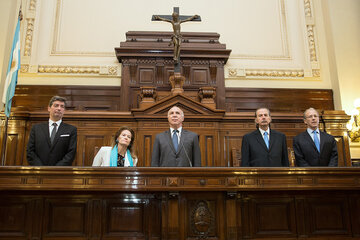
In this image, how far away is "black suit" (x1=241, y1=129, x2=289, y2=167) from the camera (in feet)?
11.3

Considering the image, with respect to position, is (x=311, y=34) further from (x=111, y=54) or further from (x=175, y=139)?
(x=175, y=139)

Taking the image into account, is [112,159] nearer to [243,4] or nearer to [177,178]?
[177,178]

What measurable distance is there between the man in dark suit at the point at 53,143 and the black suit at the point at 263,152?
70.2 inches

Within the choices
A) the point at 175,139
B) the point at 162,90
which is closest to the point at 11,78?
the point at 175,139

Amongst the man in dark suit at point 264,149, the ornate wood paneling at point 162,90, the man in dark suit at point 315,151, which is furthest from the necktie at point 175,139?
the ornate wood paneling at point 162,90

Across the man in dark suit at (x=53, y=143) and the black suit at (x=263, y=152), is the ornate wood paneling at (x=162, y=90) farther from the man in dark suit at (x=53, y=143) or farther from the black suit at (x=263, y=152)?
the black suit at (x=263, y=152)

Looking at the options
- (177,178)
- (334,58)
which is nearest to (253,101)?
(334,58)

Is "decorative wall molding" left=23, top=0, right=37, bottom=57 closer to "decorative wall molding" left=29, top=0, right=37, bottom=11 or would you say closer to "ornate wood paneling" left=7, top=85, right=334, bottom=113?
"decorative wall molding" left=29, top=0, right=37, bottom=11

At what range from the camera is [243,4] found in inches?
304

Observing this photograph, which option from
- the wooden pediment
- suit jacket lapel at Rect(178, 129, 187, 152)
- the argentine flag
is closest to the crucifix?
the wooden pediment

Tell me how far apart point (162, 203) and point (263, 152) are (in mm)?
1349

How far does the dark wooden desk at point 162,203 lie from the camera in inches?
101

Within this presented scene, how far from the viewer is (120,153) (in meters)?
3.48

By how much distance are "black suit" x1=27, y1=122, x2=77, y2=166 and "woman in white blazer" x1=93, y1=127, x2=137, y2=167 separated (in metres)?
0.32
